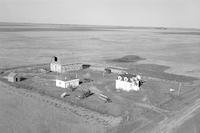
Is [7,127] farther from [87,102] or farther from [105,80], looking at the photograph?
[105,80]

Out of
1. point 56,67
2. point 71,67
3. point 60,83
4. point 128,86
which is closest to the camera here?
point 128,86

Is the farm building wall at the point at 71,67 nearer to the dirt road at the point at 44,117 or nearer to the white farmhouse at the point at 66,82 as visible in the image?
the white farmhouse at the point at 66,82

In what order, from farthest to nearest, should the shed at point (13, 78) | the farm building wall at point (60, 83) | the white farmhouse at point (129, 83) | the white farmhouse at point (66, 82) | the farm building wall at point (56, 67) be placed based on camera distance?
the farm building wall at point (56, 67), the shed at point (13, 78), the farm building wall at point (60, 83), the white farmhouse at point (66, 82), the white farmhouse at point (129, 83)

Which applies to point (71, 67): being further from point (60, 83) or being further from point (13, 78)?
point (13, 78)

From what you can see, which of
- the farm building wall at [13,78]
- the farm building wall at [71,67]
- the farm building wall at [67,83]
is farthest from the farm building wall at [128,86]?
the farm building wall at [13,78]

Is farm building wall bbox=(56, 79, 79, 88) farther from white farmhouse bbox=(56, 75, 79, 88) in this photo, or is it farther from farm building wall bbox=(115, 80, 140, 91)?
farm building wall bbox=(115, 80, 140, 91)

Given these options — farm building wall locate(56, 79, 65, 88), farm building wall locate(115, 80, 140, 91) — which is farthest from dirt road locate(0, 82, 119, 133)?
farm building wall locate(115, 80, 140, 91)

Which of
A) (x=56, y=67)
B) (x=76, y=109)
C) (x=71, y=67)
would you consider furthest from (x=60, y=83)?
(x=71, y=67)

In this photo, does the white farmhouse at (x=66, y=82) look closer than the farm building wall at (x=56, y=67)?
Yes

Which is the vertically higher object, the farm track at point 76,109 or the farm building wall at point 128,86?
the farm building wall at point 128,86
